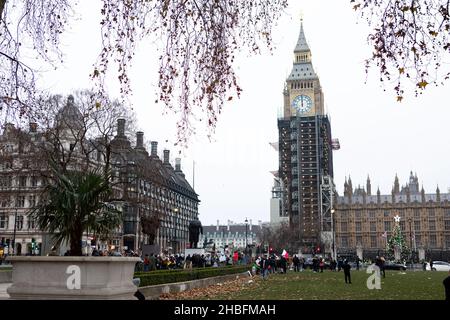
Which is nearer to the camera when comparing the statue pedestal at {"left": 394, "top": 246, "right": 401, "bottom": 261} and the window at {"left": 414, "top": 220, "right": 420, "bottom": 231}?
the statue pedestal at {"left": 394, "top": 246, "right": 401, "bottom": 261}

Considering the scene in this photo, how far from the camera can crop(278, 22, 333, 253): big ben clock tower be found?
11400cm

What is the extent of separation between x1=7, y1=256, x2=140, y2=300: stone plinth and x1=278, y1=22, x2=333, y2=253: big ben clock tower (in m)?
96.5

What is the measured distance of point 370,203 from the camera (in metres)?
134

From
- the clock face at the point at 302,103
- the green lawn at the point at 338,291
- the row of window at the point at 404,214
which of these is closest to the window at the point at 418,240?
the row of window at the point at 404,214

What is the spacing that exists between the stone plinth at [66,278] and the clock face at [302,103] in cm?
11653

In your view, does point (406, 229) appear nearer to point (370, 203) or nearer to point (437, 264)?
point (370, 203)

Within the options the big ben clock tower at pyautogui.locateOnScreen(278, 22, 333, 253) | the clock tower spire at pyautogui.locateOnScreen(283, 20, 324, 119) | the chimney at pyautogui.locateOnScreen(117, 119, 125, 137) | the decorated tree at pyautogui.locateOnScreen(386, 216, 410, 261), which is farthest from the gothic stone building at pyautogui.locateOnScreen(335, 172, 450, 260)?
the chimney at pyautogui.locateOnScreen(117, 119, 125, 137)

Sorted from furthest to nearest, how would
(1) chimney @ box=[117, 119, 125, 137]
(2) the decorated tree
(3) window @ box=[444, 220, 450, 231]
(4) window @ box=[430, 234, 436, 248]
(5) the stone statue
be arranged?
1. (3) window @ box=[444, 220, 450, 231]
2. (4) window @ box=[430, 234, 436, 248]
3. (2) the decorated tree
4. (5) the stone statue
5. (1) chimney @ box=[117, 119, 125, 137]

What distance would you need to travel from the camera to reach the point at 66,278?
10531mm

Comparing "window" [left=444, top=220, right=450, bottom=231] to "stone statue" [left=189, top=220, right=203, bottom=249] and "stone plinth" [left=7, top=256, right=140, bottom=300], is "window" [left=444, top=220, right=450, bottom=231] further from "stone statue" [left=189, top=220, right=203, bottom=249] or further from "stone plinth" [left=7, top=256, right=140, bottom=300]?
"stone plinth" [left=7, top=256, right=140, bottom=300]

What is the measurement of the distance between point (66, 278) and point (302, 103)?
390 ft

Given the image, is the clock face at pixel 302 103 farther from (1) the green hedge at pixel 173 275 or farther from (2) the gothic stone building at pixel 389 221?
(1) the green hedge at pixel 173 275
